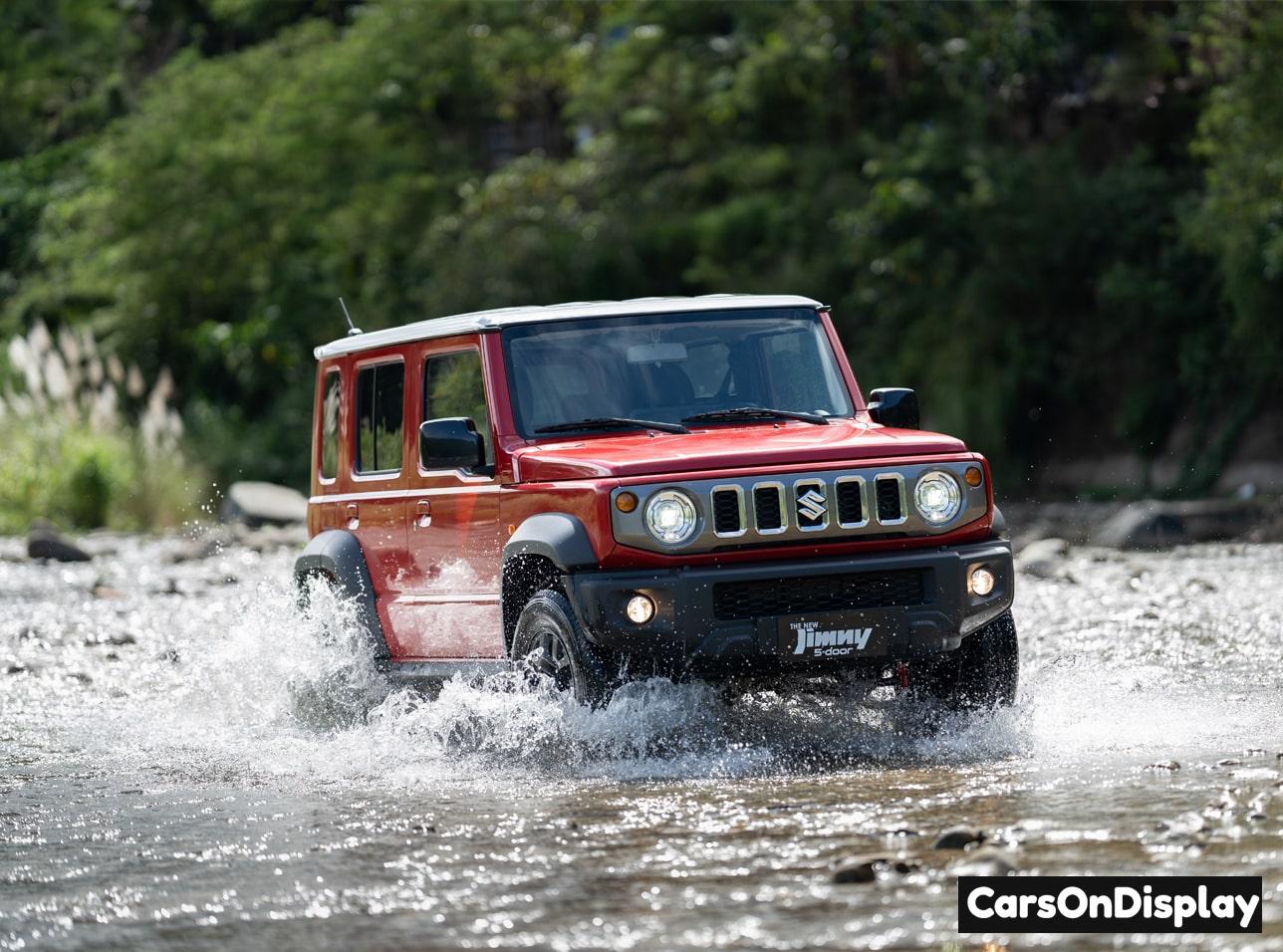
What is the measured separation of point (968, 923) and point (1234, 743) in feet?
9.89

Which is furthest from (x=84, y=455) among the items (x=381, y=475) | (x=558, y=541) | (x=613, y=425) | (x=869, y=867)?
(x=869, y=867)

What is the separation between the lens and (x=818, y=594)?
7457 mm

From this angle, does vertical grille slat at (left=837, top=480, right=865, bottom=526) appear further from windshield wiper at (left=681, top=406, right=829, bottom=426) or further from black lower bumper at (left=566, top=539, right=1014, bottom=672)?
windshield wiper at (left=681, top=406, right=829, bottom=426)

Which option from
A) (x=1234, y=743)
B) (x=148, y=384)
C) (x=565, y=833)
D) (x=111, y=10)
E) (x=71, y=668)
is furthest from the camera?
(x=111, y=10)

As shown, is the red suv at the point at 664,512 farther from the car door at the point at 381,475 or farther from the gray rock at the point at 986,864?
the gray rock at the point at 986,864

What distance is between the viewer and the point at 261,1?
40469mm

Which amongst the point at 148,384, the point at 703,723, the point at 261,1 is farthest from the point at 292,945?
the point at 261,1

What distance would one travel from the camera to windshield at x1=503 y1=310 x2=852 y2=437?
8.20 m

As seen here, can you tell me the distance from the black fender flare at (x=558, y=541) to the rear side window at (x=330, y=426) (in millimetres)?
2284

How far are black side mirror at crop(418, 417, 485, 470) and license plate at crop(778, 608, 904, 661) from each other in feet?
4.70

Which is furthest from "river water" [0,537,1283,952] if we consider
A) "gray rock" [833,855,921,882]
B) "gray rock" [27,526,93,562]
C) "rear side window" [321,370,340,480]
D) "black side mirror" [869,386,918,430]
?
"gray rock" [27,526,93,562]

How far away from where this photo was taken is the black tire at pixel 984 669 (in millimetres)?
7941

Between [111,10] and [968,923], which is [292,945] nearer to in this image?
[968,923]

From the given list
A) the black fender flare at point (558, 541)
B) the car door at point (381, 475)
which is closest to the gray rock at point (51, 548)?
the car door at point (381, 475)
